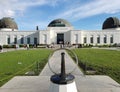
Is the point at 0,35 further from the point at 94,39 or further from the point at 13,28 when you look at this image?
the point at 94,39

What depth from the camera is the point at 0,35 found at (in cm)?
8244

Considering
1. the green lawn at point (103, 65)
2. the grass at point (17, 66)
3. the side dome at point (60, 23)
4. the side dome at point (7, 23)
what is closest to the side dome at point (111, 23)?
the side dome at point (60, 23)

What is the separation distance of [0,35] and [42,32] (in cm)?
1613

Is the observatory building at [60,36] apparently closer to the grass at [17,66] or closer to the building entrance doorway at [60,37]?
the building entrance doorway at [60,37]

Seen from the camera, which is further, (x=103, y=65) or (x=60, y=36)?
(x=60, y=36)

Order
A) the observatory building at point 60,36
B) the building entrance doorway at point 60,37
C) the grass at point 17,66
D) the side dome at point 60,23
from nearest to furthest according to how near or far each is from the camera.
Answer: the grass at point 17,66 < the observatory building at point 60,36 < the building entrance doorway at point 60,37 < the side dome at point 60,23

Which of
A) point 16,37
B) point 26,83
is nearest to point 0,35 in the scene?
point 16,37

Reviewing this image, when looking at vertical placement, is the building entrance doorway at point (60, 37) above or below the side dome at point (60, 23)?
below

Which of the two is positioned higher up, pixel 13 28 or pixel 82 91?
pixel 13 28

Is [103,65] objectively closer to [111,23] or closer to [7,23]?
[111,23]

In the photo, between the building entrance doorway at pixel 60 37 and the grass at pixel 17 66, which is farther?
the building entrance doorway at pixel 60 37

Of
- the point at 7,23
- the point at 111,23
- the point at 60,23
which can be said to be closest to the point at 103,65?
the point at 60,23

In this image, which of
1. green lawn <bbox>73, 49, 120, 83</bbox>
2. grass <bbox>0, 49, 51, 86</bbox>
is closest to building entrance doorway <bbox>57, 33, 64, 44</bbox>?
green lawn <bbox>73, 49, 120, 83</bbox>

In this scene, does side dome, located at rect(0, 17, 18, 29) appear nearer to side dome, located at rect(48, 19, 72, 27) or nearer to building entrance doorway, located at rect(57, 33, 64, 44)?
side dome, located at rect(48, 19, 72, 27)
